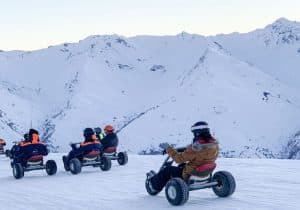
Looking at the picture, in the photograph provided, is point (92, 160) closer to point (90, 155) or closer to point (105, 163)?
point (90, 155)

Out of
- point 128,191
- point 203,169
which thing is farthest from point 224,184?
point 128,191

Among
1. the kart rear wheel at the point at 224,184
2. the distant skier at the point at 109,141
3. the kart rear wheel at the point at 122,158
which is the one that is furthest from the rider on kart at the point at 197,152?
the kart rear wheel at the point at 122,158

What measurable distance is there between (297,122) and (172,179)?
→ 5869 inches

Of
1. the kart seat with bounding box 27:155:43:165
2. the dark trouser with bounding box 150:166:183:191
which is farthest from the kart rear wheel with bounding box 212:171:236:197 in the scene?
the kart seat with bounding box 27:155:43:165

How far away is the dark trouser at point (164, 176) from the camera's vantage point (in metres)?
11.6

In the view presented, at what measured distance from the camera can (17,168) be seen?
1800 centimetres

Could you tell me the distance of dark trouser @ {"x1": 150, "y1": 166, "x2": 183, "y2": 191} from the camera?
1159 centimetres

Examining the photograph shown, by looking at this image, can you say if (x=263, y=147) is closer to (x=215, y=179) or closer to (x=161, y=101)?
(x=161, y=101)

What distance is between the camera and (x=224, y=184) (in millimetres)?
11648

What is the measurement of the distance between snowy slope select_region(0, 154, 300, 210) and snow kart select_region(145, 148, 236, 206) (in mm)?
182

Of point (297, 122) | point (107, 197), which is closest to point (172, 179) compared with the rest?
point (107, 197)

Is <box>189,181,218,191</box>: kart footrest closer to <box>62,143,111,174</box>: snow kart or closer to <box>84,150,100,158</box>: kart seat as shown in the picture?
<box>62,143,111,174</box>: snow kart

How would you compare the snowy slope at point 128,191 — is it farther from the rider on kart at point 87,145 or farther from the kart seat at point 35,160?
the rider on kart at point 87,145

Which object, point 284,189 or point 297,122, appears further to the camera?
point 297,122
